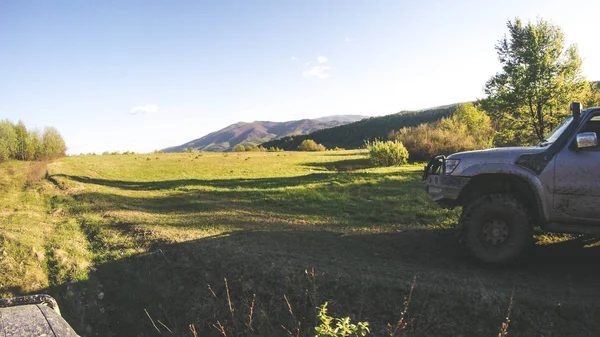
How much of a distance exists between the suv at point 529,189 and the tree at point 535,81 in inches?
844

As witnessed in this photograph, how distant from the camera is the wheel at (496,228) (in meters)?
5.33

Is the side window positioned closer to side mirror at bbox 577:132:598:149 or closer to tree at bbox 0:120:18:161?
side mirror at bbox 577:132:598:149

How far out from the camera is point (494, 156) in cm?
558

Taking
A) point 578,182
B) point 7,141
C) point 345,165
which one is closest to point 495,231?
point 578,182

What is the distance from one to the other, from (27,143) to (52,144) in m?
→ 1.65

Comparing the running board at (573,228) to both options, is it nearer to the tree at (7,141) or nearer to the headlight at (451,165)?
the headlight at (451,165)

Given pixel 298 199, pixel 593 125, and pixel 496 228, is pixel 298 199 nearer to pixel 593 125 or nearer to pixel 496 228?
pixel 496 228

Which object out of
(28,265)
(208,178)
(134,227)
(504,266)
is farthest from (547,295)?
(208,178)

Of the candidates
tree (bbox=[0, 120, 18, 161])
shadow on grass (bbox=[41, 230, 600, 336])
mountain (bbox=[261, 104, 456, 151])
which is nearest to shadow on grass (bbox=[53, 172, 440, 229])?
shadow on grass (bbox=[41, 230, 600, 336])

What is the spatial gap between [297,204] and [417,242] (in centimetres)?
438

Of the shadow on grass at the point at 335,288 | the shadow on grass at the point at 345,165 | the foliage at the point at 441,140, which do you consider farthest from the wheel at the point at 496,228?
the foliage at the point at 441,140

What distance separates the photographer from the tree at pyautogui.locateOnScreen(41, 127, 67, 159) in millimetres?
20203

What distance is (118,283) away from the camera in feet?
20.3

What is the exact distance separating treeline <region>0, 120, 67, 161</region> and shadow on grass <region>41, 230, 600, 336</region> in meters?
16.1
